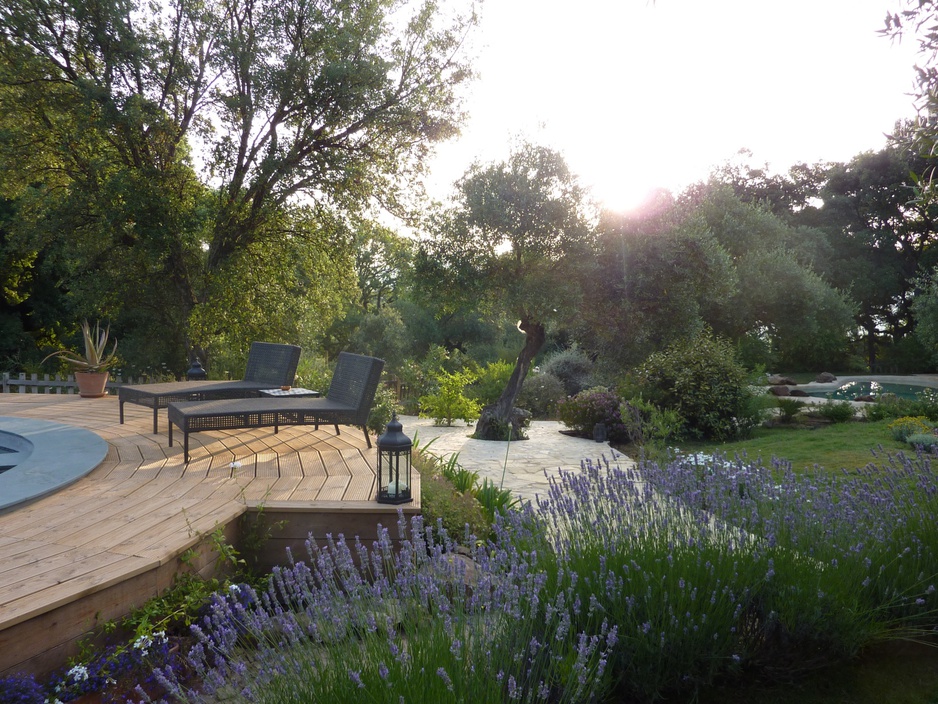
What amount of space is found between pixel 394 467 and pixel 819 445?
280 inches

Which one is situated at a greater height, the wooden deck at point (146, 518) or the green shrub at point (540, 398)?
the wooden deck at point (146, 518)

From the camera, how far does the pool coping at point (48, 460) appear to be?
3758mm

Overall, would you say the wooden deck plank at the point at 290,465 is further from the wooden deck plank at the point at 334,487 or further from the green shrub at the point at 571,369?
the green shrub at the point at 571,369

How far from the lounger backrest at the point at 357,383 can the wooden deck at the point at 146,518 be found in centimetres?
40

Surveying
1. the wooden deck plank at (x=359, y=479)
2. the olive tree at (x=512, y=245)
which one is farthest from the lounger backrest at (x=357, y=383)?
the olive tree at (x=512, y=245)

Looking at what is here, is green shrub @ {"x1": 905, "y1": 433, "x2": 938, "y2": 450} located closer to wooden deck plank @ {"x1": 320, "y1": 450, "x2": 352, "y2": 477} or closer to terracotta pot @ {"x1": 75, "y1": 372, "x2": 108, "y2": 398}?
wooden deck plank @ {"x1": 320, "y1": 450, "x2": 352, "y2": 477}

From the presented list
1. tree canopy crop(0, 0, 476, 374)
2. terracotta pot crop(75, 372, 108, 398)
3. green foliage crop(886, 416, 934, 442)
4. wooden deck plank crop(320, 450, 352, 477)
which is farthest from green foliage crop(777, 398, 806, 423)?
terracotta pot crop(75, 372, 108, 398)

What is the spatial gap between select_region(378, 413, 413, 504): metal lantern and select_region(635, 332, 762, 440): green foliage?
6.85 metres

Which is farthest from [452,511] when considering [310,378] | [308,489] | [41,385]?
[41,385]

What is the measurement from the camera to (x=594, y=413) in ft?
33.3

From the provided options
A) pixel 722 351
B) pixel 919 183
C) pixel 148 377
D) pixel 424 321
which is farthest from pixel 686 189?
pixel 919 183

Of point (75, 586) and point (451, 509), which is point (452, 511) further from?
point (75, 586)

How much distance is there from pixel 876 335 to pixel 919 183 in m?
28.0

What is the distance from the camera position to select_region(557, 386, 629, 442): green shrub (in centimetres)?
988
